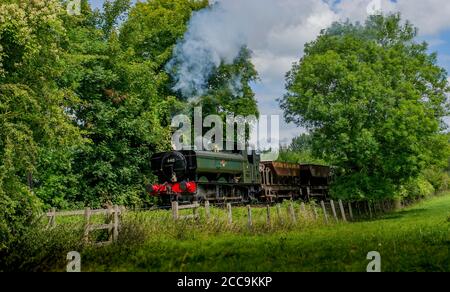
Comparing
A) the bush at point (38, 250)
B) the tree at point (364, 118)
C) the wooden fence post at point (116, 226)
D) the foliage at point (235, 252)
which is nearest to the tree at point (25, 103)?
the bush at point (38, 250)

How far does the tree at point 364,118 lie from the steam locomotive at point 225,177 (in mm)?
3680

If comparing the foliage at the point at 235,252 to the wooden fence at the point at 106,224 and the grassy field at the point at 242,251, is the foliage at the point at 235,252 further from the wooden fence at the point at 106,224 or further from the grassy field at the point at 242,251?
the wooden fence at the point at 106,224

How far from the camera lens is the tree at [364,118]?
26797 mm

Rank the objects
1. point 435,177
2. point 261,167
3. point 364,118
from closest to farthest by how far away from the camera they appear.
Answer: point 364,118, point 261,167, point 435,177

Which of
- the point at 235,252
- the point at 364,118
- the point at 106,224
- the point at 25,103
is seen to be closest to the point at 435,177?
the point at 364,118

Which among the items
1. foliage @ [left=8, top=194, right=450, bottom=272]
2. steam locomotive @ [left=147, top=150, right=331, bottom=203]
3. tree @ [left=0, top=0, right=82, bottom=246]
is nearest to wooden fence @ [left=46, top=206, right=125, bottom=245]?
foliage @ [left=8, top=194, right=450, bottom=272]

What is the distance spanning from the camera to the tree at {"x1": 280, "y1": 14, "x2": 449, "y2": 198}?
26797 mm

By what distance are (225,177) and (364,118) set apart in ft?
26.6

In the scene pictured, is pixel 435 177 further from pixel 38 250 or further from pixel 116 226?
pixel 38 250

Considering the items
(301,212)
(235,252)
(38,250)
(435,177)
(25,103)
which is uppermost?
(435,177)

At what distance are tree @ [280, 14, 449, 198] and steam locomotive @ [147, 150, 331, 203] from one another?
3680 millimetres

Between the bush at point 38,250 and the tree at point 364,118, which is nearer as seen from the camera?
the bush at point 38,250

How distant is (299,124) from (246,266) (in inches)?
834

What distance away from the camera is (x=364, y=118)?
27234mm
